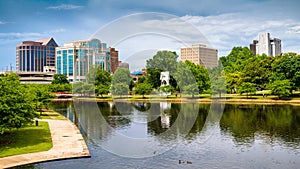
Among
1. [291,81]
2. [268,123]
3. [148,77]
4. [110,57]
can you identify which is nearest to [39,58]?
[110,57]

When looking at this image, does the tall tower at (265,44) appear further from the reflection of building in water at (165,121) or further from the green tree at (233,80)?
the reflection of building in water at (165,121)

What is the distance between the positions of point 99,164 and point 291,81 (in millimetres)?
53268

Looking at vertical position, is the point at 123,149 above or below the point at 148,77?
below

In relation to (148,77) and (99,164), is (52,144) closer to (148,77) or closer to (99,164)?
(99,164)

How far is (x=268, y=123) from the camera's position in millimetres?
36438

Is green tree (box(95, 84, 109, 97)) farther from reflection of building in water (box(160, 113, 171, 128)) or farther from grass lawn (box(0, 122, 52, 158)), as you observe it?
grass lawn (box(0, 122, 52, 158))

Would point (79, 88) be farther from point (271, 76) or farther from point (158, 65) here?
point (271, 76)

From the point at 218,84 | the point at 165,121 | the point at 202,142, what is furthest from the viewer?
the point at 218,84

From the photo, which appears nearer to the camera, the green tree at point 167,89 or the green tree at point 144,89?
the green tree at point 167,89

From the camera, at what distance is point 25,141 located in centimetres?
→ 2406

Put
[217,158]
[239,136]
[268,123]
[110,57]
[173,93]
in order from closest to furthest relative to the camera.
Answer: [217,158]
[239,136]
[268,123]
[173,93]
[110,57]

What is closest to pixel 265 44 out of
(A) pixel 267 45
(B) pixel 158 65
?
(A) pixel 267 45

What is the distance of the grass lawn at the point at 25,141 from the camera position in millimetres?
21297

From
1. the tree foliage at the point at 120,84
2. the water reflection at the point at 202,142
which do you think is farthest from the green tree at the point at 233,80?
the water reflection at the point at 202,142
